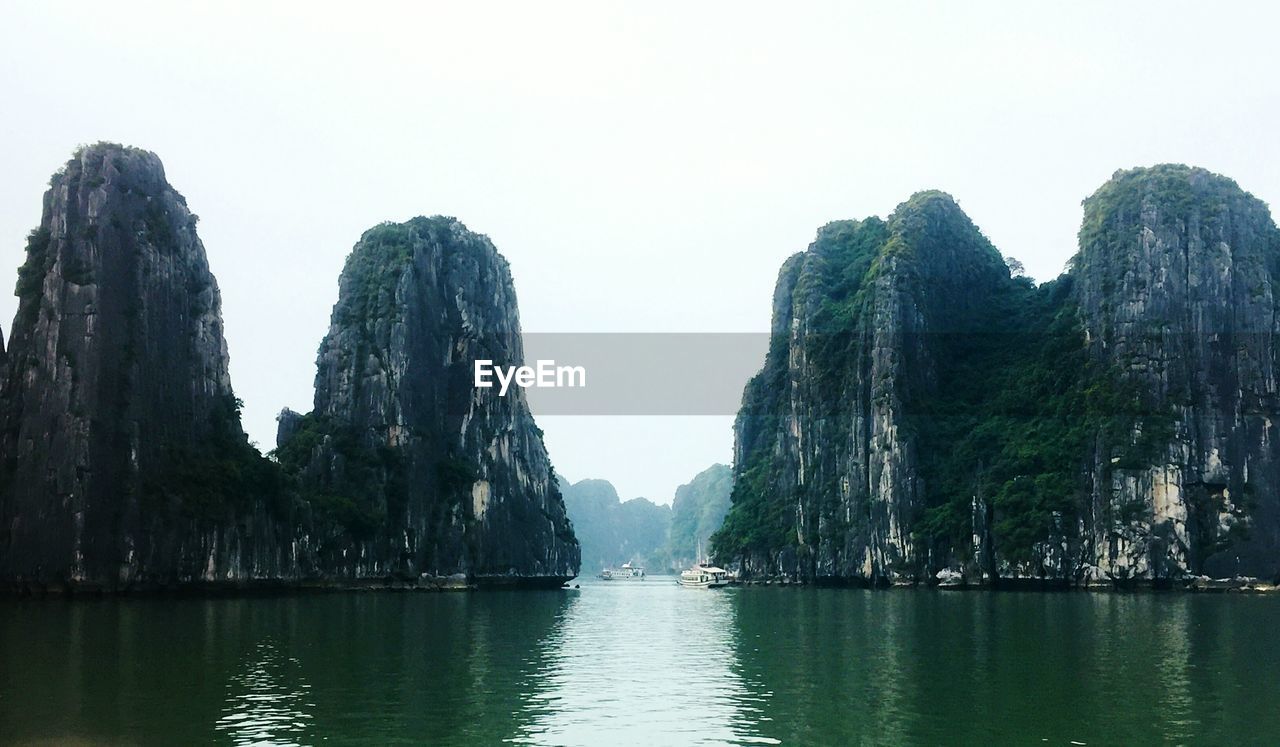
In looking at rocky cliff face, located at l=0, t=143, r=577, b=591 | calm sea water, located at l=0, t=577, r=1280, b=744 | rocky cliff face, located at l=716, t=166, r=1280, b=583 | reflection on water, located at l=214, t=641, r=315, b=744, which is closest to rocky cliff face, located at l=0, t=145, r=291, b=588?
rocky cliff face, located at l=0, t=143, r=577, b=591

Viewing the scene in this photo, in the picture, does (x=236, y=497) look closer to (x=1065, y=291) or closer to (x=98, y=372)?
(x=98, y=372)

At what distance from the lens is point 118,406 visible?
324 feet

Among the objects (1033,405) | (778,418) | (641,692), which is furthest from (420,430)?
(641,692)

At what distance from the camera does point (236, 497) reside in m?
106

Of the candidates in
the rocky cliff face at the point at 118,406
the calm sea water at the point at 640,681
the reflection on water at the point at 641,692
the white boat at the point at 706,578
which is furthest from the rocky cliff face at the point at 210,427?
the reflection on water at the point at 641,692

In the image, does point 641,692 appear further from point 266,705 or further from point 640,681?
point 266,705

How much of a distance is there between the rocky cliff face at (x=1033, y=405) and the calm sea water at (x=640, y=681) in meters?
56.5

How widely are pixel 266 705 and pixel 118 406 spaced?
76427mm

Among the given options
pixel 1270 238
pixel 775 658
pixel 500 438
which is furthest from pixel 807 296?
pixel 775 658

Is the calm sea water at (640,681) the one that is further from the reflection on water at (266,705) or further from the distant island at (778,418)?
the distant island at (778,418)

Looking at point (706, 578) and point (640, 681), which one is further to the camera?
point (706, 578)

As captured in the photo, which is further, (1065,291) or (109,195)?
(1065,291)

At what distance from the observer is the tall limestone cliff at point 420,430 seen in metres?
130

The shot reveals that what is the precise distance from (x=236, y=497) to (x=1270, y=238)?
101 meters
